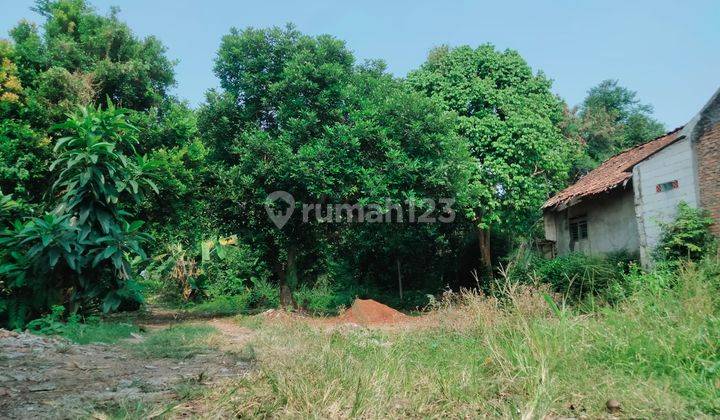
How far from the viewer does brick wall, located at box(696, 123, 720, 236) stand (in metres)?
9.52

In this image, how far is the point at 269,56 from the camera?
39.1 ft

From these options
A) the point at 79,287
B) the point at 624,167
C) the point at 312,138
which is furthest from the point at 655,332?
the point at 624,167

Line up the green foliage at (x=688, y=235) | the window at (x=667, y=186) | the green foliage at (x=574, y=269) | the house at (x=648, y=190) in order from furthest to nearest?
the green foliage at (x=574, y=269) → the window at (x=667, y=186) → the house at (x=648, y=190) → the green foliage at (x=688, y=235)

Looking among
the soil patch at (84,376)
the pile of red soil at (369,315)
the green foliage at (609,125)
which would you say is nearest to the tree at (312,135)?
the pile of red soil at (369,315)

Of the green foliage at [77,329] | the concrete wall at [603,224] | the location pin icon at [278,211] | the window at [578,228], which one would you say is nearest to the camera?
the green foliage at [77,329]

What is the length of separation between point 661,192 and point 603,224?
3.00 m

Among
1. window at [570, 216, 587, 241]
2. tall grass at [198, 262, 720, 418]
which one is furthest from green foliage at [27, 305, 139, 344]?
window at [570, 216, 587, 241]

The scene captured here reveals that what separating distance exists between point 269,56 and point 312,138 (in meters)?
2.72

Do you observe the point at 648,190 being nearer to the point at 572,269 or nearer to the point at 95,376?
the point at 572,269

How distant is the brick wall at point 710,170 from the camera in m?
9.52

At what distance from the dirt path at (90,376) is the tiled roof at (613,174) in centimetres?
1041

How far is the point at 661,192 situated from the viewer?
1064 cm

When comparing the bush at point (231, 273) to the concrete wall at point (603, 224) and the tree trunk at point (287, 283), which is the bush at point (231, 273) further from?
the concrete wall at point (603, 224)

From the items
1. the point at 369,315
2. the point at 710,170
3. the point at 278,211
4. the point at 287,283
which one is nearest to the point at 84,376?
the point at 278,211
